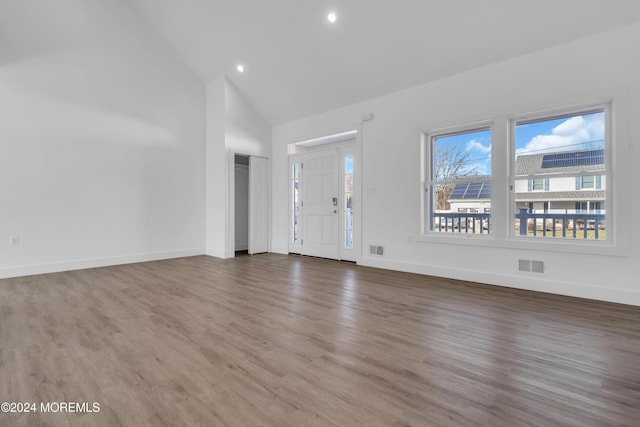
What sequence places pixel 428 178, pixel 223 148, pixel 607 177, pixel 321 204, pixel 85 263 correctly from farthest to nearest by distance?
1. pixel 321 204
2. pixel 223 148
3. pixel 85 263
4. pixel 428 178
5. pixel 607 177

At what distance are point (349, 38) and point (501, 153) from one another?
8.30 ft

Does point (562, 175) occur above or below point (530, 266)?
above

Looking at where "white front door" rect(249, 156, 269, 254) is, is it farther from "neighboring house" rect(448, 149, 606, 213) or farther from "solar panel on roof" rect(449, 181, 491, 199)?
"neighboring house" rect(448, 149, 606, 213)

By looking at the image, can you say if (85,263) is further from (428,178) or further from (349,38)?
(428,178)

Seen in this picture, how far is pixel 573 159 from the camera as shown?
11.9 feet

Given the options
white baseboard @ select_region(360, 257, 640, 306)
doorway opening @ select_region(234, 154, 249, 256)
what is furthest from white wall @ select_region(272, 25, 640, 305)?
doorway opening @ select_region(234, 154, 249, 256)

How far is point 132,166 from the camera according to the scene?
5492 mm

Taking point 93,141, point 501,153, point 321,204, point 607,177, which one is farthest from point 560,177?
point 93,141

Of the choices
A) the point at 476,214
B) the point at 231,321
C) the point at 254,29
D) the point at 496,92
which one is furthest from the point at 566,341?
the point at 254,29

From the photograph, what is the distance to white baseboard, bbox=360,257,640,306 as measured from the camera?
10.6 ft

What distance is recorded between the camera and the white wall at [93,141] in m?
4.44

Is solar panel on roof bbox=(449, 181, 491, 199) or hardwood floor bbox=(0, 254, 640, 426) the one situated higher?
solar panel on roof bbox=(449, 181, 491, 199)

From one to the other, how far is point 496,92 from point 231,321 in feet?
13.4

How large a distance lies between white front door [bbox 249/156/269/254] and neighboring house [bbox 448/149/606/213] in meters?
4.32
